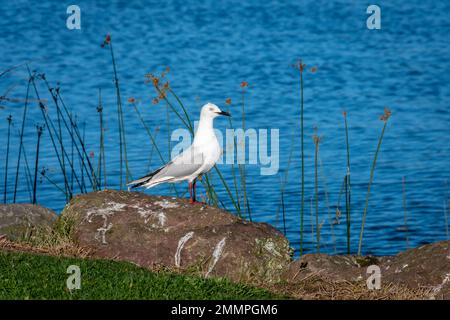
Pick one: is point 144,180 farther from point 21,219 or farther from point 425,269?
point 425,269

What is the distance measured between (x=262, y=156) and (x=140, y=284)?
6337 mm

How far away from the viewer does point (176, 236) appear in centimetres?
867

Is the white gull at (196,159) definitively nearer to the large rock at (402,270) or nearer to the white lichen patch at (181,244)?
the white lichen patch at (181,244)

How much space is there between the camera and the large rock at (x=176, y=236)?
27.6ft

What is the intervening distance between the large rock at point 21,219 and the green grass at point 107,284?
1203 millimetres

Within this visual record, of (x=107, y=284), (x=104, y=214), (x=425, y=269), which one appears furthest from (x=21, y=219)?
(x=425, y=269)

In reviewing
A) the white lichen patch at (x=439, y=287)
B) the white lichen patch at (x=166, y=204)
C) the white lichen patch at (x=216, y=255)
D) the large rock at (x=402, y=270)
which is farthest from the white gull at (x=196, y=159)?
the white lichen patch at (x=439, y=287)

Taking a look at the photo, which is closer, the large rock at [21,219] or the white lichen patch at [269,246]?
the white lichen patch at [269,246]

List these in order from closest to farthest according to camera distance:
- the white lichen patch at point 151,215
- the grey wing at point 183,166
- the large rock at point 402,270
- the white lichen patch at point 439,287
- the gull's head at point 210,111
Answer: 1. the white lichen patch at point 439,287
2. the large rock at point 402,270
3. the white lichen patch at point 151,215
4. the grey wing at point 183,166
5. the gull's head at point 210,111

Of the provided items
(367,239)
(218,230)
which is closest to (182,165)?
(218,230)

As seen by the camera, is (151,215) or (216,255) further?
(151,215)

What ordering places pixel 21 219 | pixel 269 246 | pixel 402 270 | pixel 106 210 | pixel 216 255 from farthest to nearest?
pixel 21 219, pixel 106 210, pixel 269 246, pixel 216 255, pixel 402 270

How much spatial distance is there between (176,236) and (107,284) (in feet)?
4.50

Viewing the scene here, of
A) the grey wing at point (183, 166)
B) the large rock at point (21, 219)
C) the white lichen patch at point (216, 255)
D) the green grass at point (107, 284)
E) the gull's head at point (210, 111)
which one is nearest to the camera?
the green grass at point (107, 284)
